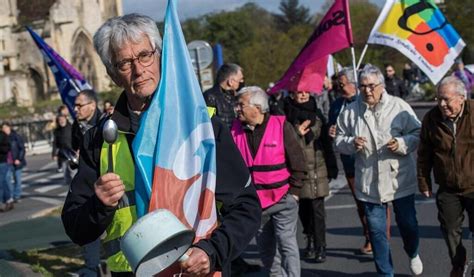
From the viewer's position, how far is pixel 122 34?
3.12m

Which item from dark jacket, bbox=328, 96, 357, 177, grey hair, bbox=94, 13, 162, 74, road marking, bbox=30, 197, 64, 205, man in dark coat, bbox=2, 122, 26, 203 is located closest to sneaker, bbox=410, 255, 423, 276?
dark jacket, bbox=328, 96, 357, 177

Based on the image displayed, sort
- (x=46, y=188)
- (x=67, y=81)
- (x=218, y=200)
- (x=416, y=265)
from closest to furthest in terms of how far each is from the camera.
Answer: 1. (x=218, y=200)
2. (x=416, y=265)
3. (x=67, y=81)
4. (x=46, y=188)

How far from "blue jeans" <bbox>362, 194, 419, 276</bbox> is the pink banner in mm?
2644

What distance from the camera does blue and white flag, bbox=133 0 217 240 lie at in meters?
3.01

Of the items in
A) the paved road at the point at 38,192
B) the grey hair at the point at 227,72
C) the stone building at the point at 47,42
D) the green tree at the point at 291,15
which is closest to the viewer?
the grey hair at the point at 227,72

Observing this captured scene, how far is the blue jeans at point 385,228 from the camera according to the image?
7.14m

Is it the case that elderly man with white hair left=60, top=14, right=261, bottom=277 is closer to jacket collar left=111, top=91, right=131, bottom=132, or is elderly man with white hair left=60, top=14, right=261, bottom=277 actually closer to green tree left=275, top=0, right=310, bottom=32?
jacket collar left=111, top=91, right=131, bottom=132

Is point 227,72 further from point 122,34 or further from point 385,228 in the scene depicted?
point 122,34

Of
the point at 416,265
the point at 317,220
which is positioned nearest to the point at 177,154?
the point at 416,265

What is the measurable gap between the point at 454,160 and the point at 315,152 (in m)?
2.47

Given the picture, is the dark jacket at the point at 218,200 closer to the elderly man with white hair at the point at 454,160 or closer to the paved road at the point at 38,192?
the elderly man with white hair at the point at 454,160

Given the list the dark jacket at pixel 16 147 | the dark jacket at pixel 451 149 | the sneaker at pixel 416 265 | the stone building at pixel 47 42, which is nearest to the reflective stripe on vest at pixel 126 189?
the dark jacket at pixel 451 149

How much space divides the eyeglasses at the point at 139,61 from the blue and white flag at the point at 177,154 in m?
0.05

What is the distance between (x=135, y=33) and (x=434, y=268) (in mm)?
5640
